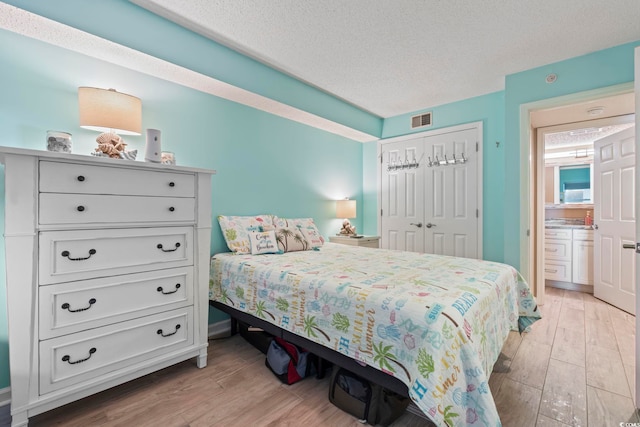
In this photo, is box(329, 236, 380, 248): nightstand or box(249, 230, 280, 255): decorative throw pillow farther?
box(329, 236, 380, 248): nightstand

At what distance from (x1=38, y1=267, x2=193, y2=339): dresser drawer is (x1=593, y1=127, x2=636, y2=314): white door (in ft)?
13.7

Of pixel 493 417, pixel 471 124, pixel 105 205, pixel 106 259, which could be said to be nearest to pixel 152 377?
pixel 106 259

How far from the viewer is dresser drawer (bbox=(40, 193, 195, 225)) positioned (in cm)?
147

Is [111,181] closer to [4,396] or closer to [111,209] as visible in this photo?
[111,209]

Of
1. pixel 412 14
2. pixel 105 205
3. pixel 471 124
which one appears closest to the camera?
pixel 105 205

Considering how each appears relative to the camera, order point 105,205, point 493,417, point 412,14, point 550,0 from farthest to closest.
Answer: point 412,14, point 550,0, point 105,205, point 493,417

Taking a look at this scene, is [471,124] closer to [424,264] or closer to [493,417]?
[424,264]

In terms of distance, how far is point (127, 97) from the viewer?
6.37ft

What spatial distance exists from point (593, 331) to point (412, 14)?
3223 mm

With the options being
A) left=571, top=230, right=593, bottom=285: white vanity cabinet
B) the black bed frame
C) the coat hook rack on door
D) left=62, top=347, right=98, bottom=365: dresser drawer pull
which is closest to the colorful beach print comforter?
the black bed frame

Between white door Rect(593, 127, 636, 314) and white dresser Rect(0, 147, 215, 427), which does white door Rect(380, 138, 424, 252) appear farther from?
white dresser Rect(0, 147, 215, 427)

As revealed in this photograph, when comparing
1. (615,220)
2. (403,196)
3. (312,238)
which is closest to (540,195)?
(615,220)

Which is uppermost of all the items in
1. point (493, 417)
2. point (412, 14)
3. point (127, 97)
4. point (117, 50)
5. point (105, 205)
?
point (412, 14)

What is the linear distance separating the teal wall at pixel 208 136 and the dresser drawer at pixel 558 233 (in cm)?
284
